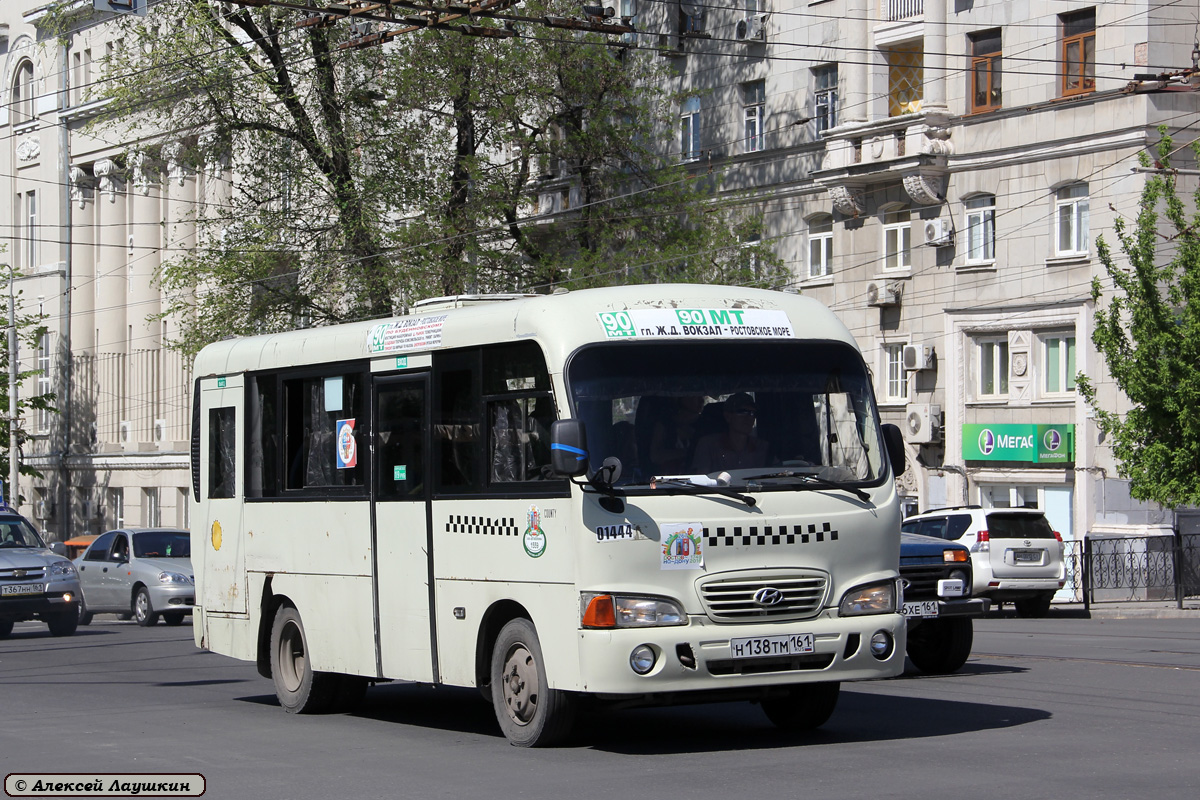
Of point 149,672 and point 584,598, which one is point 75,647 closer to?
point 149,672

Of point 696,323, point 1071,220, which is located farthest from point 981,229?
point 696,323

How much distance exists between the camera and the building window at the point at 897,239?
38.9 metres

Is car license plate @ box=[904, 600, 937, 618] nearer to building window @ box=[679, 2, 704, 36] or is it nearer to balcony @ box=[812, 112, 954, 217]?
balcony @ box=[812, 112, 954, 217]

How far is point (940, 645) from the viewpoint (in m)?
15.9

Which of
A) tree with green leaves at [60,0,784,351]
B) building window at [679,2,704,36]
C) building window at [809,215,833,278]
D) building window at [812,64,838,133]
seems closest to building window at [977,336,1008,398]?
building window at [809,215,833,278]

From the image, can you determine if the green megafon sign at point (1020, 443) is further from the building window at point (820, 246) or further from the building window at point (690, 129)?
the building window at point (690, 129)

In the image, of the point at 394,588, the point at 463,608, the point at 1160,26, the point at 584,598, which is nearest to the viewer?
the point at 584,598

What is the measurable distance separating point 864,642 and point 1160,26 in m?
26.0

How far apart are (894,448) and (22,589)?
681 inches

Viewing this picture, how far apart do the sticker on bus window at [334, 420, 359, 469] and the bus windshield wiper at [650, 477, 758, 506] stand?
10.6 feet

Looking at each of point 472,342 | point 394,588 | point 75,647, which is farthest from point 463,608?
point 75,647

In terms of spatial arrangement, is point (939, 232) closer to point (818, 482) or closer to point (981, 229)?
point (981, 229)

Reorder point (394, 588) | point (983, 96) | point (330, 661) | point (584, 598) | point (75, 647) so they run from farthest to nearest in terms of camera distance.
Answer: point (983, 96), point (75, 647), point (330, 661), point (394, 588), point (584, 598)

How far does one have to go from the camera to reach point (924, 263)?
38375mm
